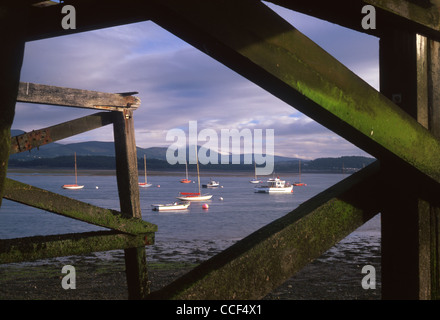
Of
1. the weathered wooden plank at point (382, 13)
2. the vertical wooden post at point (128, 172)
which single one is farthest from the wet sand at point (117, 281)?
the weathered wooden plank at point (382, 13)

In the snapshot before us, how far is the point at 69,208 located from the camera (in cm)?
533

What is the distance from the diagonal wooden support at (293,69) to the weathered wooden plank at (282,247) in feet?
0.82

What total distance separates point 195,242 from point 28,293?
21.5 metres

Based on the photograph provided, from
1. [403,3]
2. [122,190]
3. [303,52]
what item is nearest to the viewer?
[303,52]

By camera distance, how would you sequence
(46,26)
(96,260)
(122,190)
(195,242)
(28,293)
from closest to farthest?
1. (46,26)
2. (122,190)
3. (28,293)
4. (96,260)
5. (195,242)

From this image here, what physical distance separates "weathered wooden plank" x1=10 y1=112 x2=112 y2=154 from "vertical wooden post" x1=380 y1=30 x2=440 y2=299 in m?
4.81

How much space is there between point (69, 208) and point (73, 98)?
1.74 metres

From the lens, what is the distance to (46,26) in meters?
2.81

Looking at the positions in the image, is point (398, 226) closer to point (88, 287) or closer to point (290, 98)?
point (290, 98)

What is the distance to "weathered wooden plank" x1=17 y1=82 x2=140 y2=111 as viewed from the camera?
600cm

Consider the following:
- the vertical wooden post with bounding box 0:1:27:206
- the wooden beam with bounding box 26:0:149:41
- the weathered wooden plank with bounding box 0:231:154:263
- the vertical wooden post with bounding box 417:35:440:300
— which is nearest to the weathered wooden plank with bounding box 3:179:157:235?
the weathered wooden plank with bounding box 0:231:154:263

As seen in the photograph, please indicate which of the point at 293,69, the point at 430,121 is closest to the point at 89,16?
the point at 293,69

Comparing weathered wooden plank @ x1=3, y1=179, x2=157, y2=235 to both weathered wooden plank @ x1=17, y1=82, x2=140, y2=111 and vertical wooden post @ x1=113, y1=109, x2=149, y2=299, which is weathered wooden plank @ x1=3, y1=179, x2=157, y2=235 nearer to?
vertical wooden post @ x1=113, y1=109, x2=149, y2=299
